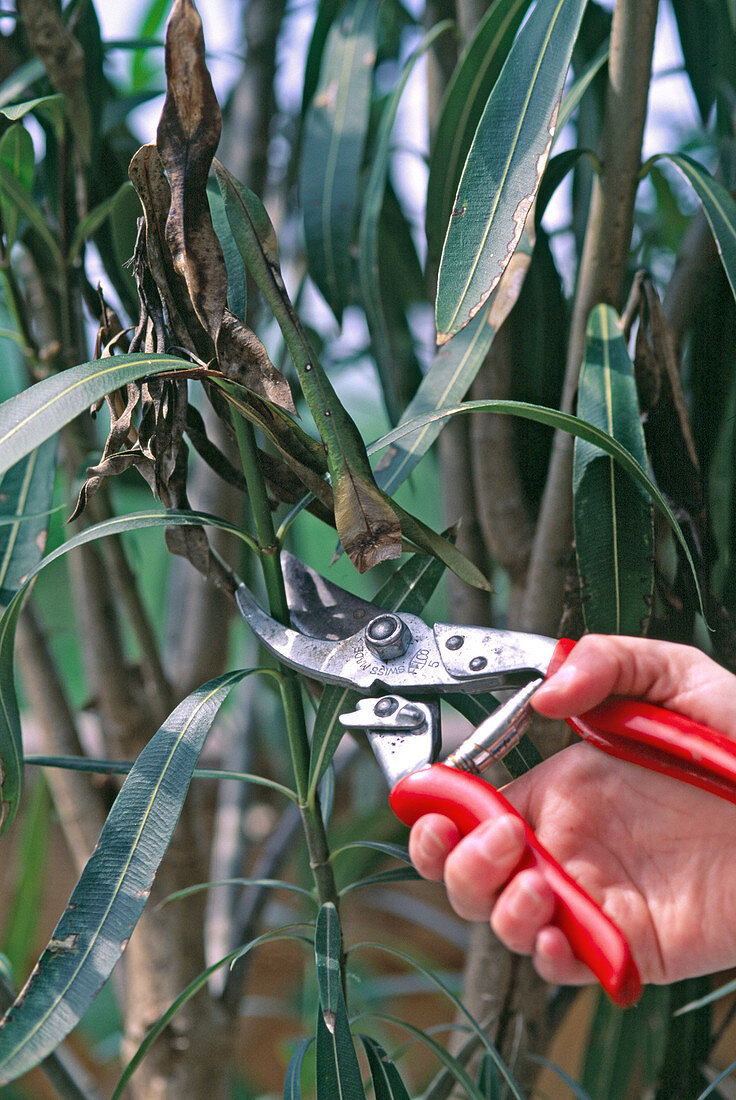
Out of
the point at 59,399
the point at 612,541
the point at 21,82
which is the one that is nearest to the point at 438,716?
the point at 612,541

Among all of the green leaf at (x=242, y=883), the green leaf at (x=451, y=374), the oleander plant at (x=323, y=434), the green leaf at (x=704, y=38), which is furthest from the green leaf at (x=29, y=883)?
the green leaf at (x=704, y=38)

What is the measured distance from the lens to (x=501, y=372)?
745 mm

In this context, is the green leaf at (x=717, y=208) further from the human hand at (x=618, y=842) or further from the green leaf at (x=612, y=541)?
the human hand at (x=618, y=842)

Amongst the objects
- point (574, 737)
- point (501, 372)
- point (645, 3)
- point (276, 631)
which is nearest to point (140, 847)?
point (276, 631)

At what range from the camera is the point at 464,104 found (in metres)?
0.68

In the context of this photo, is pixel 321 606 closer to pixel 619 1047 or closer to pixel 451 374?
pixel 451 374

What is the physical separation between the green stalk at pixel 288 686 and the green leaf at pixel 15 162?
327mm

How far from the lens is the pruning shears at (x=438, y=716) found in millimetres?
423

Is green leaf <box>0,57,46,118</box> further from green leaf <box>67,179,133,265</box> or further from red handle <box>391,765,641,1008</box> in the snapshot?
red handle <box>391,765,641,1008</box>

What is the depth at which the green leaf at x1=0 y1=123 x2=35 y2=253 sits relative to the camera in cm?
64

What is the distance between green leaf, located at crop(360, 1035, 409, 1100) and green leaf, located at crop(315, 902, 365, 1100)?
0.22 feet

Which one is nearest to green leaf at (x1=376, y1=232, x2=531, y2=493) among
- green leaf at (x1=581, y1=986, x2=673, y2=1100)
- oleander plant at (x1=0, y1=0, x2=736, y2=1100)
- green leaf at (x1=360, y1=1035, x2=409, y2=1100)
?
oleander plant at (x1=0, y1=0, x2=736, y2=1100)

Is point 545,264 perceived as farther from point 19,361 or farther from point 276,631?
point 19,361

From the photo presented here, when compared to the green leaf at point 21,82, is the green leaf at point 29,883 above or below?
below
